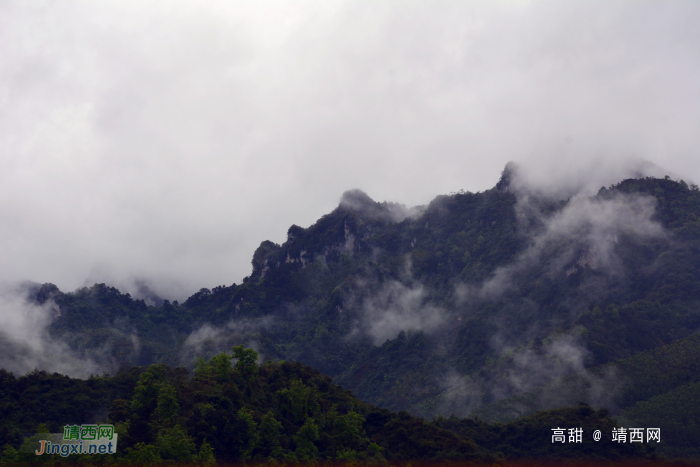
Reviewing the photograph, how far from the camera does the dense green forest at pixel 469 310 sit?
77.9m

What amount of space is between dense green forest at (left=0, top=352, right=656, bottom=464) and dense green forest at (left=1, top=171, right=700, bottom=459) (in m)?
2.60

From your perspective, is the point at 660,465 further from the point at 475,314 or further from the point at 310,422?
the point at 475,314

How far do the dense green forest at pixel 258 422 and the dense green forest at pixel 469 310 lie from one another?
2596 millimetres

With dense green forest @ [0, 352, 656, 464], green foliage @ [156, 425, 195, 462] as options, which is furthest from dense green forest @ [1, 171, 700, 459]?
green foliage @ [156, 425, 195, 462]

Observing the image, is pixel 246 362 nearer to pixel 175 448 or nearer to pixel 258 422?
pixel 258 422

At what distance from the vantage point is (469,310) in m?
116

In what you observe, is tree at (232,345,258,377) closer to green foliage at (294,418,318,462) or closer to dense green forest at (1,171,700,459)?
dense green forest at (1,171,700,459)

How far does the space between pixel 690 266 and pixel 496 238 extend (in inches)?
1700

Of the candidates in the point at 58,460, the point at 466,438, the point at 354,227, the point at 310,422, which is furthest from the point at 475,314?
the point at 58,460

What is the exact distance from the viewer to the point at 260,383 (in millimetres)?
56500

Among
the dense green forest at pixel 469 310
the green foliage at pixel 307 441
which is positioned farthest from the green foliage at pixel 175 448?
the dense green forest at pixel 469 310

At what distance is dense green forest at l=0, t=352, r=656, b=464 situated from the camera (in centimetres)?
4406

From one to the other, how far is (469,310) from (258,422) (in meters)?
73.9

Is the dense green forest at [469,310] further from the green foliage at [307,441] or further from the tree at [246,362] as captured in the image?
the tree at [246,362]
